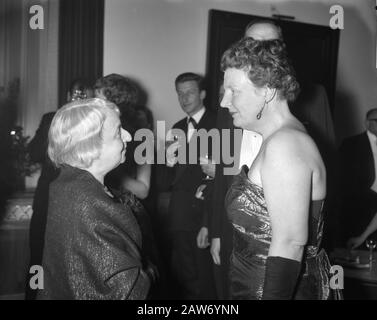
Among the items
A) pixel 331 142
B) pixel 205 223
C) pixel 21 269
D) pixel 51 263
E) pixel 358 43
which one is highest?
pixel 358 43

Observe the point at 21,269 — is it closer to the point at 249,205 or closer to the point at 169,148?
the point at 169,148

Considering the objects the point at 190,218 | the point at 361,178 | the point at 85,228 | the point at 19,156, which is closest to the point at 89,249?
the point at 85,228

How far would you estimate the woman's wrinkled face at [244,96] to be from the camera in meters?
1.57

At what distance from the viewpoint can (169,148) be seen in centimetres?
325

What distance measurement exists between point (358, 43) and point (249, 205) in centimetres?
472

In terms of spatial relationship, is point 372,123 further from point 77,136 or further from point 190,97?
point 77,136

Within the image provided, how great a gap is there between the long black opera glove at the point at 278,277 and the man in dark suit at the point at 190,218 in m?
2.26

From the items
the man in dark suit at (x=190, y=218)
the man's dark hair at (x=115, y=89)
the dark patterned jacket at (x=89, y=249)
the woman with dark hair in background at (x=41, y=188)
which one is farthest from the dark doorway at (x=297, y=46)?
the dark patterned jacket at (x=89, y=249)

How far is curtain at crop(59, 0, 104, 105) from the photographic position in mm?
4191

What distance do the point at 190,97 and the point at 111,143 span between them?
224cm

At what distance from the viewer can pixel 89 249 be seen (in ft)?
4.74

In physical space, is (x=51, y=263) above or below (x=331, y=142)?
below

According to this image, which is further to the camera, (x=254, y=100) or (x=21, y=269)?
(x=21, y=269)
